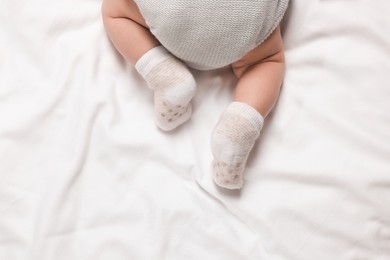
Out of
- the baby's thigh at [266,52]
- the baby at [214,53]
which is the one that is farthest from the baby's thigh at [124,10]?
the baby's thigh at [266,52]

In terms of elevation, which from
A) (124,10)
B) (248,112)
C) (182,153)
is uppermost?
(124,10)

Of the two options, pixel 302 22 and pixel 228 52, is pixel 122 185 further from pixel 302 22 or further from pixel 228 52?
pixel 302 22

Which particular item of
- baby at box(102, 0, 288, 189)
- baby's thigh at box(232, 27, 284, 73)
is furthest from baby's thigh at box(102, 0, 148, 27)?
baby's thigh at box(232, 27, 284, 73)

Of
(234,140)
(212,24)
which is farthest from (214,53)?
(234,140)

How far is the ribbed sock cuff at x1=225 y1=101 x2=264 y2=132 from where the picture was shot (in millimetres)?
847

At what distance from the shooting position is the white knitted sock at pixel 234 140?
834 mm

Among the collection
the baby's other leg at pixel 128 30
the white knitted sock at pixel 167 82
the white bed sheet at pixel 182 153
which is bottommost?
the white bed sheet at pixel 182 153

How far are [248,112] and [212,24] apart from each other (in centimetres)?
16

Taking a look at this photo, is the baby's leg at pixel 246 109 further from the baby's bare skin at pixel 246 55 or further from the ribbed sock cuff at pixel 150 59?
the ribbed sock cuff at pixel 150 59

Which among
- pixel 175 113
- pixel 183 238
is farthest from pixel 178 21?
pixel 183 238

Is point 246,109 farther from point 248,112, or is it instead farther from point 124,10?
point 124,10

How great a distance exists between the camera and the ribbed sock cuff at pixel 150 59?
0.88 metres

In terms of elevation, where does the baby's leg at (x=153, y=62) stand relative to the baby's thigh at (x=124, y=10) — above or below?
below

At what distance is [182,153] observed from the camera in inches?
36.3
